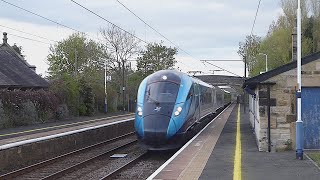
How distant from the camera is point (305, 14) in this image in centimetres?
4953

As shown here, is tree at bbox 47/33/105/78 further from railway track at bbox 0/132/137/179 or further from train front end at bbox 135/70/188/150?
train front end at bbox 135/70/188/150

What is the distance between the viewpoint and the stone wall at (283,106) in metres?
15.7

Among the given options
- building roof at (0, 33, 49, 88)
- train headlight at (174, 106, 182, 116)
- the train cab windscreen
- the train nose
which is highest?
building roof at (0, 33, 49, 88)

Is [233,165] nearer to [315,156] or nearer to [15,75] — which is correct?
[315,156]

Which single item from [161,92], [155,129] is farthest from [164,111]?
[161,92]

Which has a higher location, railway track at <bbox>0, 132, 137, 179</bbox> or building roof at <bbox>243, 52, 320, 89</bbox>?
building roof at <bbox>243, 52, 320, 89</bbox>

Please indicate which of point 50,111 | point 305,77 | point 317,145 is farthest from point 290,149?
point 50,111

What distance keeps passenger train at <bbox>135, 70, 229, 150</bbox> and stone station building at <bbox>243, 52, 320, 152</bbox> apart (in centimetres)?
326

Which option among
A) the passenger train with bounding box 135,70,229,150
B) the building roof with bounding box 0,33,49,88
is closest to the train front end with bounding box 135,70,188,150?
the passenger train with bounding box 135,70,229,150

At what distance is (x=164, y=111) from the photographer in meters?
17.5

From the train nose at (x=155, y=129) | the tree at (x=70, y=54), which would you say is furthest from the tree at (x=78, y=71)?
the train nose at (x=155, y=129)

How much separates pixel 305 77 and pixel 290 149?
2.36 metres

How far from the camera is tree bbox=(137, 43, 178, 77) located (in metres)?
71.4

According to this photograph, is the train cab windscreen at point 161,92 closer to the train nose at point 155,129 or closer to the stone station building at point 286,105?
the train nose at point 155,129
